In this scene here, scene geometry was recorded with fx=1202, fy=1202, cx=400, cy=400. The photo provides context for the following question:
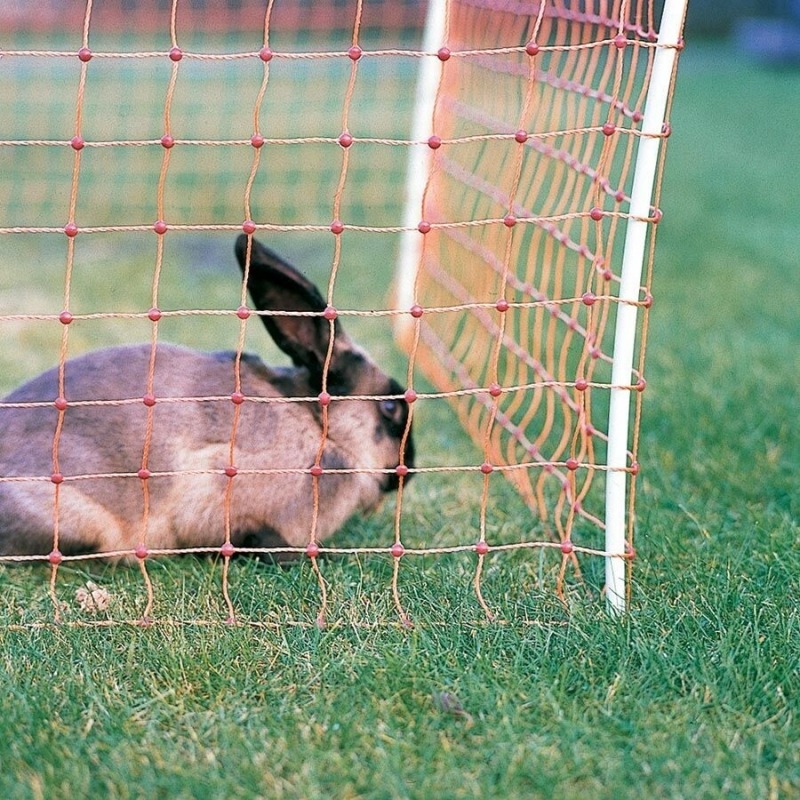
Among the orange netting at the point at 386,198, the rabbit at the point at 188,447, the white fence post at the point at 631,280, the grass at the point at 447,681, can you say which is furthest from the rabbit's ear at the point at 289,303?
the white fence post at the point at 631,280

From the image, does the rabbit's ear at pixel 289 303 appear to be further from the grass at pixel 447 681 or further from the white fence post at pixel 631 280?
the white fence post at pixel 631 280

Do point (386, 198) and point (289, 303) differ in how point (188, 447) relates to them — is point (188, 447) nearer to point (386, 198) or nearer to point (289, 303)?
point (289, 303)

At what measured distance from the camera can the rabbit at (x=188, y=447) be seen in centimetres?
303

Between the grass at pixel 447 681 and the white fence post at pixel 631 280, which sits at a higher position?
the white fence post at pixel 631 280

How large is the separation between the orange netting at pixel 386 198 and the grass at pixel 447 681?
0.10 m

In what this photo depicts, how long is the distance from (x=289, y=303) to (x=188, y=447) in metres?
0.47

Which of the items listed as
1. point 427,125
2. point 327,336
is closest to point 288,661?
point 327,336

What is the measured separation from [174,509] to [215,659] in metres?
0.61

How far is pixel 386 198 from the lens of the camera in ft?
25.3

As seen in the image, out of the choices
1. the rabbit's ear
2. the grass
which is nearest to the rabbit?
the rabbit's ear

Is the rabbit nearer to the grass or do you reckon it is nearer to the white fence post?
the grass

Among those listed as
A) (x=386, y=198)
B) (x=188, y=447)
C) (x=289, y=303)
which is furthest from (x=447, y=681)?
(x=386, y=198)

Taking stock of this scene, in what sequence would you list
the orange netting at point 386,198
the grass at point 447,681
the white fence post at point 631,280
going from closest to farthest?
the grass at point 447,681
the white fence post at point 631,280
the orange netting at point 386,198

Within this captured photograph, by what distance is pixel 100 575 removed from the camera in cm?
310
